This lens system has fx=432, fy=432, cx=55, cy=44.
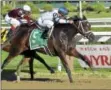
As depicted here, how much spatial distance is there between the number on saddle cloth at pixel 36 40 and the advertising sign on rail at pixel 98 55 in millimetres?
1659

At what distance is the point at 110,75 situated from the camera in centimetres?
1039

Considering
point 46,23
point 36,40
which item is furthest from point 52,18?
point 36,40

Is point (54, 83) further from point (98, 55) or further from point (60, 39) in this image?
point (98, 55)

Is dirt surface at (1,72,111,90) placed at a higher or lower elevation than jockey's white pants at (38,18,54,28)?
lower

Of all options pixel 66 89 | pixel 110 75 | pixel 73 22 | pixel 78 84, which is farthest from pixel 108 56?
pixel 66 89

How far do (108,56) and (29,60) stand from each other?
6.85 feet

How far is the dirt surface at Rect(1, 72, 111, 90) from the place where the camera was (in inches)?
339

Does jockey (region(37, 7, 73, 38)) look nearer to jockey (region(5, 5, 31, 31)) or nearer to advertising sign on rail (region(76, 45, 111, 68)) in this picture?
jockey (region(5, 5, 31, 31))

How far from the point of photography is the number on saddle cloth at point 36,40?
9805 mm

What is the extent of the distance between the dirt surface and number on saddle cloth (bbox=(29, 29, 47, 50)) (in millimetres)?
804

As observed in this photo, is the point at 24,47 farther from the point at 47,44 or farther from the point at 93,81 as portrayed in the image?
the point at 93,81

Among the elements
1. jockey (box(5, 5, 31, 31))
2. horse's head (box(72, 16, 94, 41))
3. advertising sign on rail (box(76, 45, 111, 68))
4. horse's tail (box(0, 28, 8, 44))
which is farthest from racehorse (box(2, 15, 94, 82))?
advertising sign on rail (box(76, 45, 111, 68))

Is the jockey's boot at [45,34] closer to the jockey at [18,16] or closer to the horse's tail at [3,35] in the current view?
the jockey at [18,16]

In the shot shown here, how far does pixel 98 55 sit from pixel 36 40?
203cm
